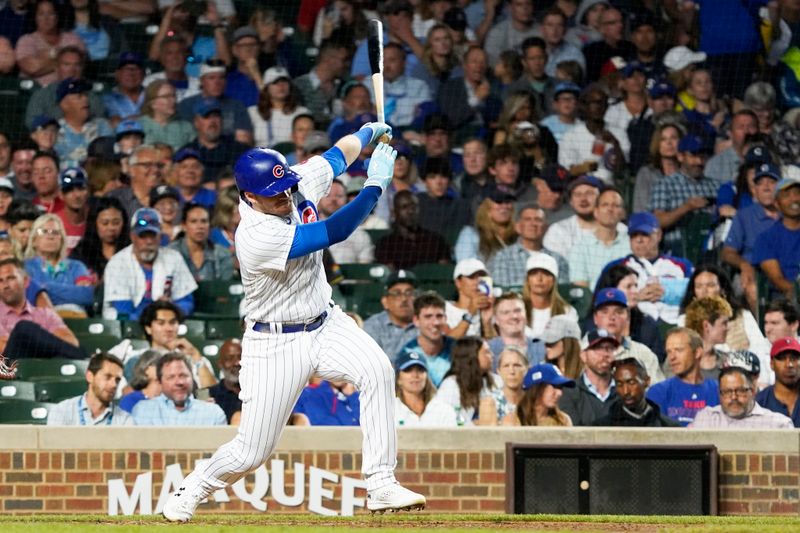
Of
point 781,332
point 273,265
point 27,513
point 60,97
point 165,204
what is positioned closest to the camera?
point 273,265

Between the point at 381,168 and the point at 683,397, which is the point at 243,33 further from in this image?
the point at 381,168

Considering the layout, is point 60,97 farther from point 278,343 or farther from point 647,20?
point 278,343

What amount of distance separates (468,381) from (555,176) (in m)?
2.13

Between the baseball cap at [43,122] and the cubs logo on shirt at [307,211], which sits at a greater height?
the baseball cap at [43,122]

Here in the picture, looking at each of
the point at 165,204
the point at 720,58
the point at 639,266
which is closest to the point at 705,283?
the point at 639,266

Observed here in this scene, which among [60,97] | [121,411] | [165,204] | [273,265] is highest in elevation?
[60,97]

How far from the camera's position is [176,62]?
12.0m

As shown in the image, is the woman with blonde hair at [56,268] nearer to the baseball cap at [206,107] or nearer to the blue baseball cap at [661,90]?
the baseball cap at [206,107]

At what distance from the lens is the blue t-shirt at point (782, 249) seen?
1031 centimetres

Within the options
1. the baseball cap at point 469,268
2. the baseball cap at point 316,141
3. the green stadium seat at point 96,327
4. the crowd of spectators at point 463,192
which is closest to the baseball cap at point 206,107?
the crowd of spectators at point 463,192

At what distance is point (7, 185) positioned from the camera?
10.9 meters

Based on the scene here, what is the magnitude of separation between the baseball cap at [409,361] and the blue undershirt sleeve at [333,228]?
365 cm

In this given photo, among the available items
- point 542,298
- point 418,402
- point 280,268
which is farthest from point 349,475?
point 280,268

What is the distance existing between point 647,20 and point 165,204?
163 inches
